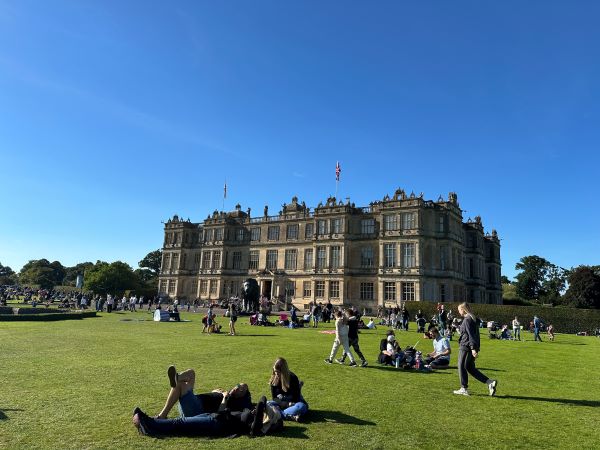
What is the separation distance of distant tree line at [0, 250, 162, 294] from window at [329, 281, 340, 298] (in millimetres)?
41147

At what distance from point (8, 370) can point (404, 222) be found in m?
47.6

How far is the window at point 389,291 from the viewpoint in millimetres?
52844

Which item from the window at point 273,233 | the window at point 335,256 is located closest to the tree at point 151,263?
the window at point 273,233

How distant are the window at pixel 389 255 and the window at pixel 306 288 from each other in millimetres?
12365

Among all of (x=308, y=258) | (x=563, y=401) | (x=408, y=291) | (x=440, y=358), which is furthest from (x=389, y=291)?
(x=563, y=401)

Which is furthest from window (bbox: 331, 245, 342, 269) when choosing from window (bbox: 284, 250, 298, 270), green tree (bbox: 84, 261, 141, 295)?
green tree (bbox: 84, 261, 141, 295)

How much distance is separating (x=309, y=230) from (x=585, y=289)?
5218 centimetres

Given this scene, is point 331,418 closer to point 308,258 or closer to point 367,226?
point 367,226

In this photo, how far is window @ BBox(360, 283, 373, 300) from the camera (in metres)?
55.7

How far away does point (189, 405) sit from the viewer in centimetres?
700

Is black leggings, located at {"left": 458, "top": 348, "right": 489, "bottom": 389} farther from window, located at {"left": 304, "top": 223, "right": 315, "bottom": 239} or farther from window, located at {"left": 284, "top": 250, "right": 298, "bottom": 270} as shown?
window, located at {"left": 284, "top": 250, "right": 298, "bottom": 270}

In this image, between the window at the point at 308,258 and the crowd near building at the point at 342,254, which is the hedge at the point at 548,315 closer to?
the crowd near building at the point at 342,254

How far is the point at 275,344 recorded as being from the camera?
18656mm

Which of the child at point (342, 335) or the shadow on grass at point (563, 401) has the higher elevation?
the child at point (342, 335)
